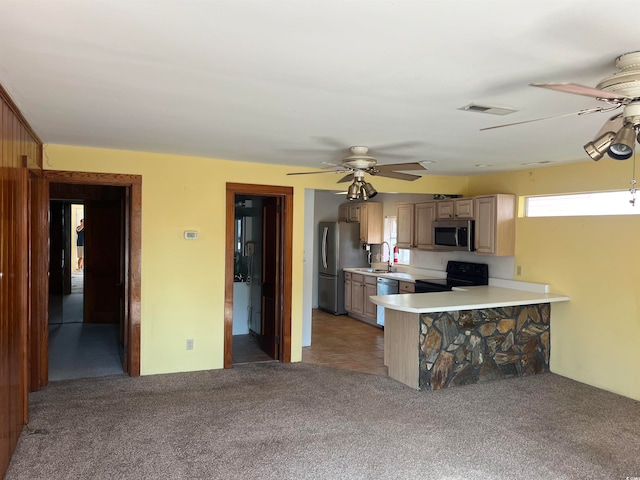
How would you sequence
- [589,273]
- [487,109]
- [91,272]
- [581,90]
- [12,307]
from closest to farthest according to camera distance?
1. [581,90]
2. [487,109]
3. [12,307]
4. [589,273]
5. [91,272]

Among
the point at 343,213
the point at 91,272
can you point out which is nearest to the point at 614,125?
the point at 343,213

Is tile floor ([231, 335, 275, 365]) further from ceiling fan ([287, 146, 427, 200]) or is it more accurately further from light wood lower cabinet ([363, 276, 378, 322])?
ceiling fan ([287, 146, 427, 200])

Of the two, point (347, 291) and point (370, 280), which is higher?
point (370, 280)

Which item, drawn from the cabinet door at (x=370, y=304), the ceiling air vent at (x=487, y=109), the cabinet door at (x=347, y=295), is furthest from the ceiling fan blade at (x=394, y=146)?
the cabinet door at (x=347, y=295)

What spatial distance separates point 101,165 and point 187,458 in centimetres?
292

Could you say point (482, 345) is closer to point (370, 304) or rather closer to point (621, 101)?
point (370, 304)

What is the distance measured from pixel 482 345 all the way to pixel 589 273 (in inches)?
52.1

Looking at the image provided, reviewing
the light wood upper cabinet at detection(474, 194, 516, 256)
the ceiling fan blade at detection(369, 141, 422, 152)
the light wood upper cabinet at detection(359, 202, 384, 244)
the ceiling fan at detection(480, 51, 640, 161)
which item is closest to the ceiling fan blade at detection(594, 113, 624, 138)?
the ceiling fan at detection(480, 51, 640, 161)

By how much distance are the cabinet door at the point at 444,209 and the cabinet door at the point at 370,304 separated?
1.79m

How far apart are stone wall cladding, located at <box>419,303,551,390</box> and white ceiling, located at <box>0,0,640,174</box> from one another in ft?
6.16

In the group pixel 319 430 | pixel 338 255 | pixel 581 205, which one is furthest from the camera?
pixel 338 255

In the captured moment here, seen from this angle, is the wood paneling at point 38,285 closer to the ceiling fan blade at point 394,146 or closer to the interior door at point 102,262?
the ceiling fan blade at point 394,146

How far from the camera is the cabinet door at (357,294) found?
26.3 ft

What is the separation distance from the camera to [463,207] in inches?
238
